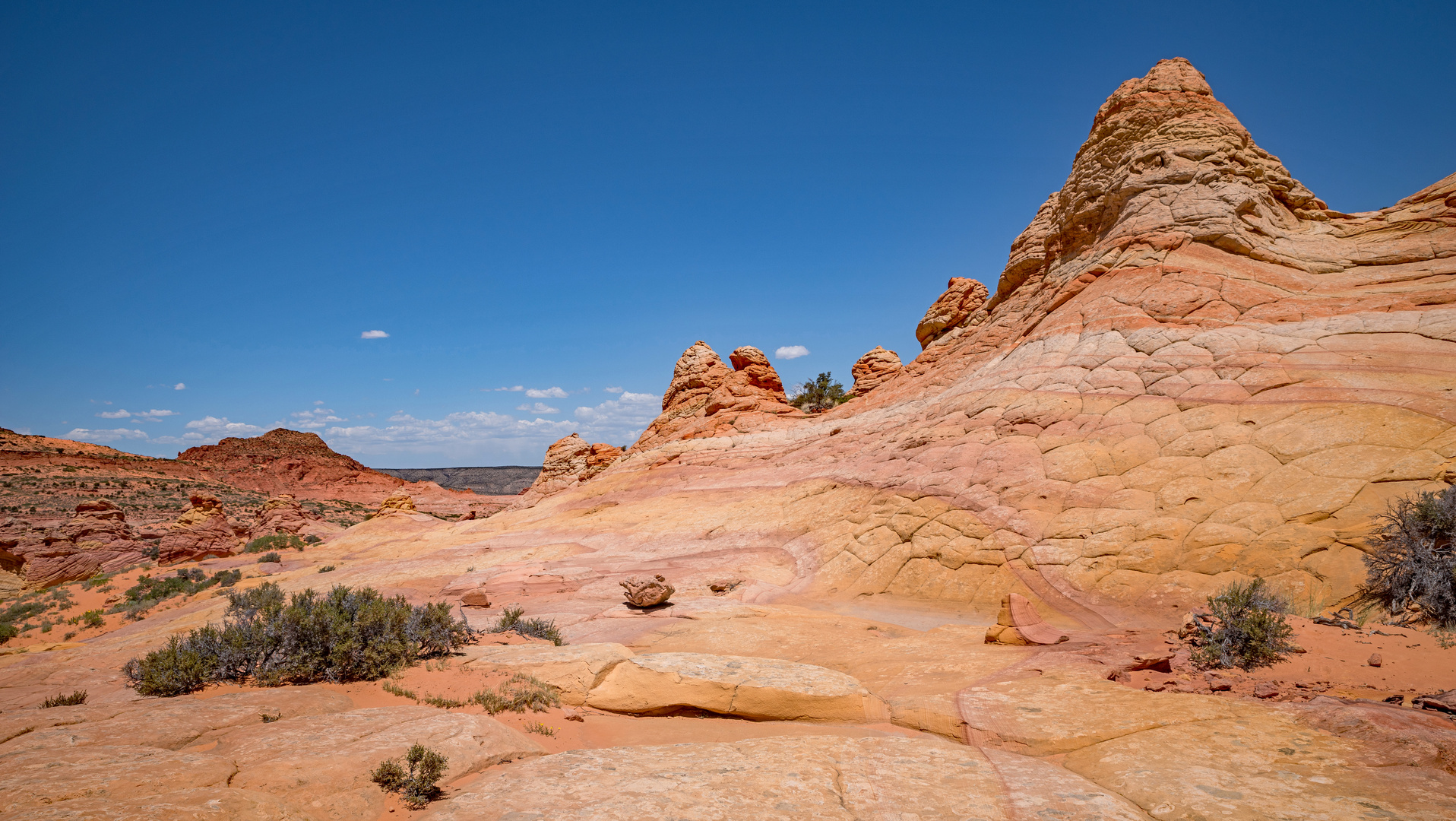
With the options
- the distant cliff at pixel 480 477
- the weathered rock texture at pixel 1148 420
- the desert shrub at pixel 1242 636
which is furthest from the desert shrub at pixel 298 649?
the distant cliff at pixel 480 477

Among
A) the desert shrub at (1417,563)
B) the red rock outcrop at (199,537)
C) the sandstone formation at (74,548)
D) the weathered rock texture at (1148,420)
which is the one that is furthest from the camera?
the red rock outcrop at (199,537)

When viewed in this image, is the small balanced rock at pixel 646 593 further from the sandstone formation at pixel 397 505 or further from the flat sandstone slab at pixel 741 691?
the sandstone formation at pixel 397 505

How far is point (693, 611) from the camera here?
12672 mm

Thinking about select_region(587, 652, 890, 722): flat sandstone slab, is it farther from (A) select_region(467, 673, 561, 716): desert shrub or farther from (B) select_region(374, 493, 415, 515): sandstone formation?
(B) select_region(374, 493, 415, 515): sandstone formation

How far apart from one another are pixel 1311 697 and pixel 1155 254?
1549 centimetres

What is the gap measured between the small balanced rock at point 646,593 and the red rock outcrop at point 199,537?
2697 centimetres

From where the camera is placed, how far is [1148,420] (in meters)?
13.4

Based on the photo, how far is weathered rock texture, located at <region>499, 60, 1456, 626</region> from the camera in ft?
34.9

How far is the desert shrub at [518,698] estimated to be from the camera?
710 centimetres

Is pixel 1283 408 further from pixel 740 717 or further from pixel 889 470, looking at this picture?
pixel 740 717

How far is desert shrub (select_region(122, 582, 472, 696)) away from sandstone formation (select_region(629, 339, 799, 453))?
835 inches

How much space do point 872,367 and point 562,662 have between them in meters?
31.3

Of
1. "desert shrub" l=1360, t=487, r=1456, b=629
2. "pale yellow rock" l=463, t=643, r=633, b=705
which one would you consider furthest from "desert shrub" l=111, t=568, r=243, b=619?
"desert shrub" l=1360, t=487, r=1456, b=629

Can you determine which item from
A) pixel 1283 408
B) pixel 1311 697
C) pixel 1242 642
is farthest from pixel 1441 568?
pixel 1283 408
